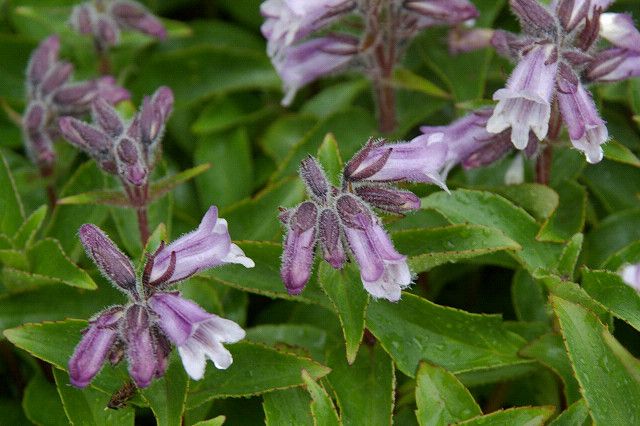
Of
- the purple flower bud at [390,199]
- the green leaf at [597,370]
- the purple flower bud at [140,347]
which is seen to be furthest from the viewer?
the purple flower bud at [390,199]

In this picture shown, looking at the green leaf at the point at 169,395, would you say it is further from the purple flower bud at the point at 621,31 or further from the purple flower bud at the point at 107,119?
the purple flower bud at the point at 621,31

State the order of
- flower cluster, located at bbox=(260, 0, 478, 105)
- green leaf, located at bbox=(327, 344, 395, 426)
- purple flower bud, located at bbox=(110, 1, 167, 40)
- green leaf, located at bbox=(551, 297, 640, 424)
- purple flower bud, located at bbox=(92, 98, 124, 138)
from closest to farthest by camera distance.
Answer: green leaf, located at bbox=(551, 297, 640, 424) → green leaf, located at bbox=(327, 344, 395, 426) → purple flower bud, located at bbox=(92, 98, 124, 138) → flower cluster, located at bbox=(260, 0, 478, 105) → purple flower bud, located at bbox=(110, 1, 167, 40)

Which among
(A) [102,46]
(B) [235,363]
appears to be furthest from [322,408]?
(A) [102,46]

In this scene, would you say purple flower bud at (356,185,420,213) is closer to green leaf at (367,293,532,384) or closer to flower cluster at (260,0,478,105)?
green leaf at (367,293,532,384)

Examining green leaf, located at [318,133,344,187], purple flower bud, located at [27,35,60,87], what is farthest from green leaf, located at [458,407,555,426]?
purple flower bud, located at [27,35,60,87]

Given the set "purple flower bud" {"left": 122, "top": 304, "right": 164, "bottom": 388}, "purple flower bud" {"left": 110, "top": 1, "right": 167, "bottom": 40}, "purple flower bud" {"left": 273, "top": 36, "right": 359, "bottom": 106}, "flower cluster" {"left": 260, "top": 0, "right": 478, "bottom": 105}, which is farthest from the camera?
"purple flower bud" {"left": 110, "top": 1, "right": 167, "bottom": 40}

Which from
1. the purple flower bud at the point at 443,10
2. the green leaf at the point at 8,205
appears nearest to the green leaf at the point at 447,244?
the purple flower bud at the point at 443,10

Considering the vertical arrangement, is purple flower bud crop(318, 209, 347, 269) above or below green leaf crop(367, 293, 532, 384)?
above

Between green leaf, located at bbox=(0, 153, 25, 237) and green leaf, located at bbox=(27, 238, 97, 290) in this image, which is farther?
green leaf, located at bbox=(0, 153, 25, 237)
